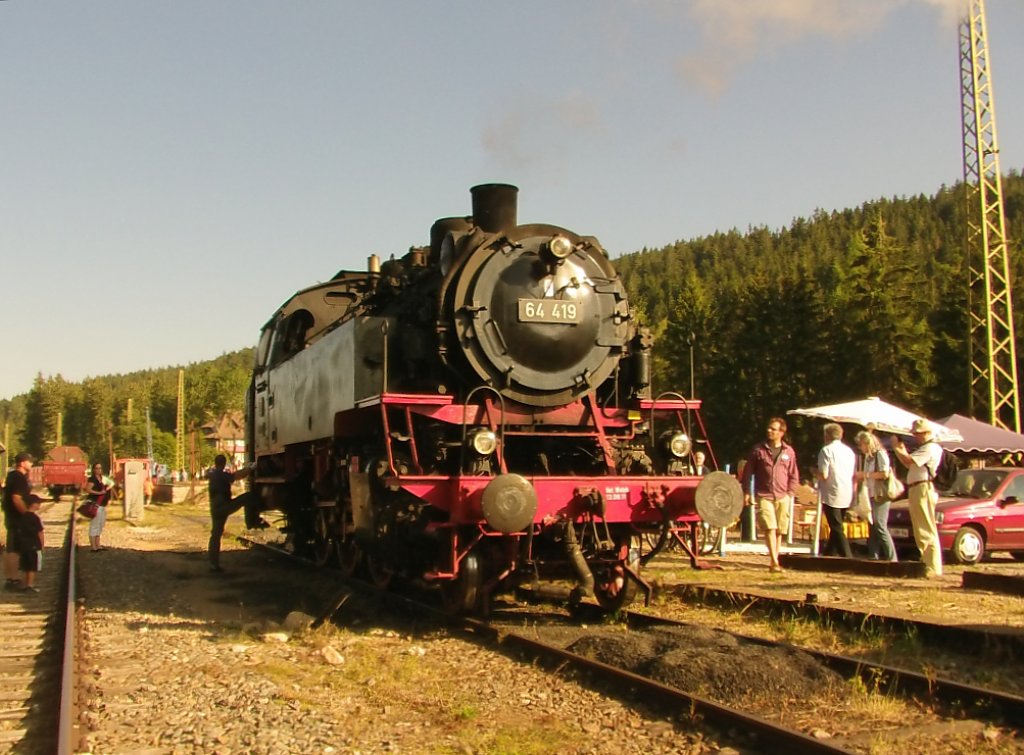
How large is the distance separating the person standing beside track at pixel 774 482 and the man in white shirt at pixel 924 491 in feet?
4.68

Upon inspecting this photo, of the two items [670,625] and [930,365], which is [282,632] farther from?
[930,365]

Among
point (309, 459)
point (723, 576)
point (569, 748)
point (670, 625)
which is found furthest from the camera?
point (309, 459)

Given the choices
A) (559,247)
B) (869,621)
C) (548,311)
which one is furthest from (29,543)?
(869,621)

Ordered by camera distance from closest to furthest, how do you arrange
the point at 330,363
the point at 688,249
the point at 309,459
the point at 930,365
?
the point at 330,363
the point at 309,459
the point at 930,365
the point at 688,249

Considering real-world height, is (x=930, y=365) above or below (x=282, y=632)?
above

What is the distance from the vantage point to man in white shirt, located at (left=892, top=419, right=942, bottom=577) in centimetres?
1037

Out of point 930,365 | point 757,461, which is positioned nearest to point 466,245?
point 757,461

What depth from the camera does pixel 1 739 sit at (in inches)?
208

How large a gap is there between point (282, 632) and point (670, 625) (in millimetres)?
3041

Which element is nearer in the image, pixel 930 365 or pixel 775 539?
pixel 775 539

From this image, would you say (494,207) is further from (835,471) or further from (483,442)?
(835,471)

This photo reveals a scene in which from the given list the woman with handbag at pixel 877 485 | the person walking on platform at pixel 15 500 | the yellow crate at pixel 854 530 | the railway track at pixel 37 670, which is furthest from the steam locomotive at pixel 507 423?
the yellow crate at pixel 854 530

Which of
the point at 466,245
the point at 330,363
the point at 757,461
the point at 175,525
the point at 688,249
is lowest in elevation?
the point at 175,525

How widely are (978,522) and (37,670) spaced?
11678 mm
